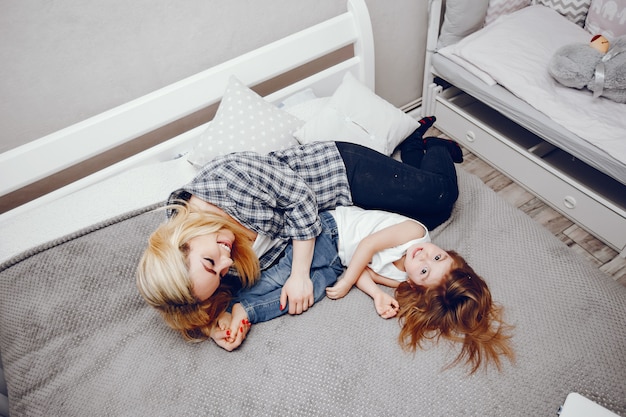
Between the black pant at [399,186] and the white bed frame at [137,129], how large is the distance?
469mm

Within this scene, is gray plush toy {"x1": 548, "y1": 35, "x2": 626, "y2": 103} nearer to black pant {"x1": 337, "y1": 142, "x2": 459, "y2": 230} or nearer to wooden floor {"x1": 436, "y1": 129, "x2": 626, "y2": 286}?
wooden floor {"x1": 436, "y1": 129, "x2": 626, "y2": 286}

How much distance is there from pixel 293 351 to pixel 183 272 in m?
0.36

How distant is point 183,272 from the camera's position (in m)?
0.93

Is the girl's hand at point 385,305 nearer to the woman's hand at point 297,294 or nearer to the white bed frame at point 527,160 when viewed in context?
the woman's hand at point 297,294

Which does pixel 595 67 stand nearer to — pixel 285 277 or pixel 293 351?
pixel 285 277

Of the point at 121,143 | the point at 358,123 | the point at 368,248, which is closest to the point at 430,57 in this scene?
the point at 358,123

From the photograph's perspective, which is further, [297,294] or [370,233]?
[370,233]

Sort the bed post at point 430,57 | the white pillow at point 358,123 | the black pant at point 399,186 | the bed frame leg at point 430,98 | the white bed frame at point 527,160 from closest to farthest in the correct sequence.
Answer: the black pant at point 399,186
the white pillow at point 358,123
the white bed frame at point 527,160
the bed post at point 430,57
the bed frame leg at point 430,98

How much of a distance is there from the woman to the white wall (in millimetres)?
534

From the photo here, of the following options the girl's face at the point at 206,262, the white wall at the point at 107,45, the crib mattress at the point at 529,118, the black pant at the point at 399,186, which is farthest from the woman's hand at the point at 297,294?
the crib mattress at the point at 529,118

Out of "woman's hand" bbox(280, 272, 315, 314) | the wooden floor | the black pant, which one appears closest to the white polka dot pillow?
the black pant

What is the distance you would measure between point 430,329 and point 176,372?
683 millimetres

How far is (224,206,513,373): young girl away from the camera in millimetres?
1020

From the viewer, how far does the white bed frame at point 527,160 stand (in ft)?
5.12
